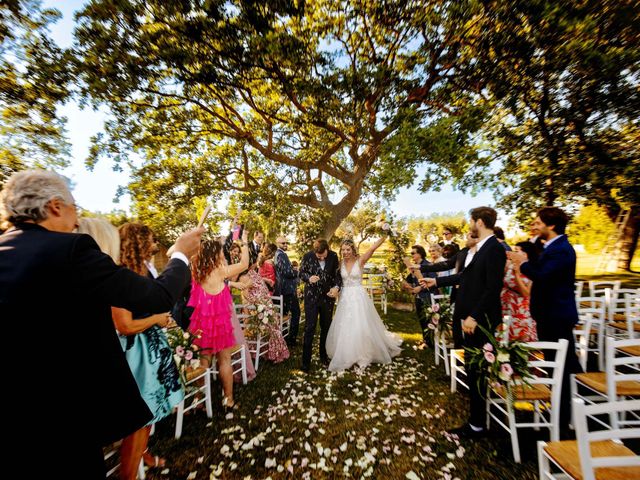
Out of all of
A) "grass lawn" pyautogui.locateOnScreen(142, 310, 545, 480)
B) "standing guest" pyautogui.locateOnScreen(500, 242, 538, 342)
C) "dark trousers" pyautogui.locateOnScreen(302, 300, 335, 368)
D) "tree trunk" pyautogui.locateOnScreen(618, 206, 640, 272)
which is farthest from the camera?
A: "tree trunk" pyautogui.locateOnScreen(618, 206, 640, 272)

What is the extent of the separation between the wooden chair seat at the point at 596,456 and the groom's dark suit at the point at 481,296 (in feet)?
3.17

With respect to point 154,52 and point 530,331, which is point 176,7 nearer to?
point 154,52

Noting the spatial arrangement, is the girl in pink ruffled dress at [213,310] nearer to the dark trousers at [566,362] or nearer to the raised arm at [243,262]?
the raised arm at [243,262]

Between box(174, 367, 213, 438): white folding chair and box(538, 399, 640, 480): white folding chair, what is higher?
box(538, 399, 640, 480): white folding chair

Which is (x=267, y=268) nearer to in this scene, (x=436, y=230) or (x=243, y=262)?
(x=243, y=262)

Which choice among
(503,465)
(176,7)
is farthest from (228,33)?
(503,465)

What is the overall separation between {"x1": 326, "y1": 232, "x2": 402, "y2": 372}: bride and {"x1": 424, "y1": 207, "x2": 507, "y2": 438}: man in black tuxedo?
2.20 meters

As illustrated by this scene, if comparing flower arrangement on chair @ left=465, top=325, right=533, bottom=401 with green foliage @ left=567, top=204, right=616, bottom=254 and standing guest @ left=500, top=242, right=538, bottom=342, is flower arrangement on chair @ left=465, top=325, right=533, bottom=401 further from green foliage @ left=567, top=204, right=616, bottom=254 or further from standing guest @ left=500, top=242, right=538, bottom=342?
green foliage @ left=567, top=204, right=616, bottom=254

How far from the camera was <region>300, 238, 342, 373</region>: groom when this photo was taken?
18.0 ft

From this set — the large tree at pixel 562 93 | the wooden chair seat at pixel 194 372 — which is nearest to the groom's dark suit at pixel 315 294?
the wooden chair seat at pixel 194 372

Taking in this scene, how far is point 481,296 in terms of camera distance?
3355 millimetres

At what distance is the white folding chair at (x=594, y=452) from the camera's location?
1657 millimetres

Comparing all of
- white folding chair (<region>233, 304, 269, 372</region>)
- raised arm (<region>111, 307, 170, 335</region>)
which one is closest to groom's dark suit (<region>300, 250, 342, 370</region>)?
white folding chair (<region>233, 304, 269, 372</region>)

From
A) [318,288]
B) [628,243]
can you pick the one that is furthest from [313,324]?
[628,243]
